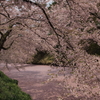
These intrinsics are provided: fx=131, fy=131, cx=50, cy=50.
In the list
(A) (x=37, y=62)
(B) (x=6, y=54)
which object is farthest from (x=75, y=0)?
(A) (x=37, y=62)

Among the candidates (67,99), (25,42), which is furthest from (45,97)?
(25,42)

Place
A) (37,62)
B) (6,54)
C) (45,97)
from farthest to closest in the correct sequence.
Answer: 1. (37,62)
2. (6,54)
3. (45,97)

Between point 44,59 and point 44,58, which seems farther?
point 44,58

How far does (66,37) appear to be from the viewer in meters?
4.23

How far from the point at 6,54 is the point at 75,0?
7.52 meters

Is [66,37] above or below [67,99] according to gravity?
above

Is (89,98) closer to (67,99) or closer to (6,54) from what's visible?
(67,99)

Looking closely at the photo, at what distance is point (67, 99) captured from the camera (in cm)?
739

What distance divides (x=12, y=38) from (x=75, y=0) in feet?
19.6

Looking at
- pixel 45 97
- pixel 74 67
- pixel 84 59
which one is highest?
pixel 84 59

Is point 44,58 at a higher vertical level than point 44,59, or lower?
higher

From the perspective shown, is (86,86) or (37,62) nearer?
(86,86)

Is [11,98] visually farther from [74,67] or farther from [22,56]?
[22,56]

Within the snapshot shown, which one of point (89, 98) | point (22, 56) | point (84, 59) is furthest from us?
point (22, 56)
